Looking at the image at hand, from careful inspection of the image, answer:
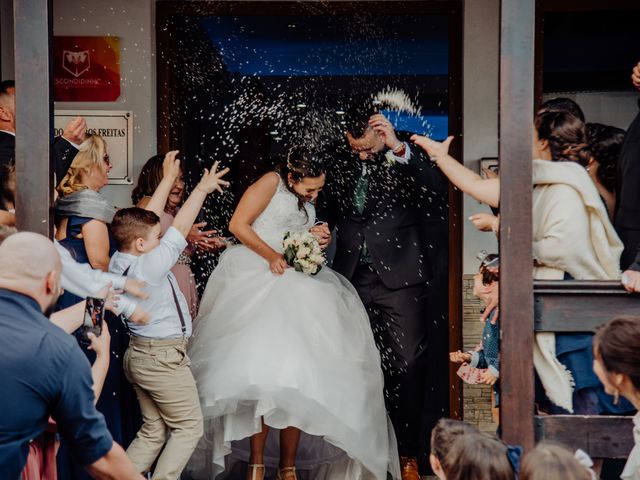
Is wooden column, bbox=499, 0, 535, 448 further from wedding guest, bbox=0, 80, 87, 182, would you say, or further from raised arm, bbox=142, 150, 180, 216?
wedding guest, bbox=0, 80, 87, 182

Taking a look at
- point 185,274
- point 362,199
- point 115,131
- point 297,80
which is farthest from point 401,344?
point 297,80

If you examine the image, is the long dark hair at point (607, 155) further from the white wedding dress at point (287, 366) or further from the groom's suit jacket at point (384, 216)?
the white wedding dress at point (287, 366)

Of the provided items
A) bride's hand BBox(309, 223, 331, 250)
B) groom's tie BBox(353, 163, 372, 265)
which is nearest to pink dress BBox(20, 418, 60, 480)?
bride's hand BBox(309, 223, 331, 250)

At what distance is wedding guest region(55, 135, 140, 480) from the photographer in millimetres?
4980

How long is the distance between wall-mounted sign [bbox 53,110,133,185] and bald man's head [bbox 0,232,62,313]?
3.07 m

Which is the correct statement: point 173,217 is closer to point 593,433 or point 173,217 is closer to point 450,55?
point 450,55

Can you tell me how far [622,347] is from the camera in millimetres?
3420

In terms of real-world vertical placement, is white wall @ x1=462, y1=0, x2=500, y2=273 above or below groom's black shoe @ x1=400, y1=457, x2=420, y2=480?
above

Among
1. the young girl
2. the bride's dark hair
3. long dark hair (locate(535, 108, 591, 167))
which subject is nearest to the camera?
long dark hair (locate(535, 108, 591, 167))

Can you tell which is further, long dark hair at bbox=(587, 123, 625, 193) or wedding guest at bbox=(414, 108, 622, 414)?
long dark hair at bbox=(587, 123, 625, 193)

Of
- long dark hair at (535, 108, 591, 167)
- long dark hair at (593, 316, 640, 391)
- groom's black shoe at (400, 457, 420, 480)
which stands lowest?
groom's black shoe at (400, 457, 420, 480)

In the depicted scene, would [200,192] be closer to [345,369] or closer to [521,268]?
[345,369]

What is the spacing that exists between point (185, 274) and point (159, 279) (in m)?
1.03

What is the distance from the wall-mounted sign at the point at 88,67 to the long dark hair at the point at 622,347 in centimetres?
396
